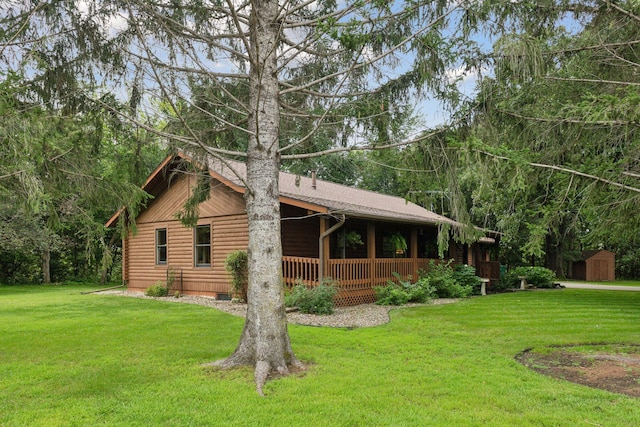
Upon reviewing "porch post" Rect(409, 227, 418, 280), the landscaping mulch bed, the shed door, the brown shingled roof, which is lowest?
the shed door

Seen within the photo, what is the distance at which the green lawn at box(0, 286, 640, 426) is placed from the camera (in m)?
4.09

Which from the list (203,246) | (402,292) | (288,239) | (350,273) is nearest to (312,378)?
(350,273)

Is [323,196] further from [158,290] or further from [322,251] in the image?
[158,290]

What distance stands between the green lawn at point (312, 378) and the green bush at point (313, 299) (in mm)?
1801

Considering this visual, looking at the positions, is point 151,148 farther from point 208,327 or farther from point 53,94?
point 208,327

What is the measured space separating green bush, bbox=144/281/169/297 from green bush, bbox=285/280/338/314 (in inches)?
224

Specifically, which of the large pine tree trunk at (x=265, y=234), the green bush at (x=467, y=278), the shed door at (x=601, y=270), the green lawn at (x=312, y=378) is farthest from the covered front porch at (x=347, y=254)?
the shed door at (x=601, y=270)

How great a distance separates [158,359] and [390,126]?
4.37 m

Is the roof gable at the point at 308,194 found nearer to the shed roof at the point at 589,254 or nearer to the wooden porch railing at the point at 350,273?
the wooden porch railing at the point at 350,273

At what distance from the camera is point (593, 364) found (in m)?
5.96

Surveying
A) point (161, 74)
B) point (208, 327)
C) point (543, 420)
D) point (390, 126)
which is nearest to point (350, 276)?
point (208, 327)

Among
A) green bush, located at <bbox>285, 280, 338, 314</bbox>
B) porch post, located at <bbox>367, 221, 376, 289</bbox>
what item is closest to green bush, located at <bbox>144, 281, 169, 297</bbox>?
green bush, located at <bbox>285, 280, 338, 314</bbox>

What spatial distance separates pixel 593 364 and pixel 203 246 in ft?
36.7

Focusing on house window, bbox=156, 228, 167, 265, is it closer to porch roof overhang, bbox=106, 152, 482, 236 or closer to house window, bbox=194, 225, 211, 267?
porch roof overhang, bbox=106, 152, 482, 236
